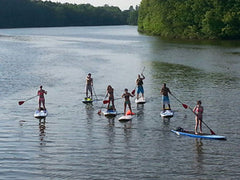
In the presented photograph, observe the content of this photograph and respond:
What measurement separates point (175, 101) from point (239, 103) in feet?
16.3

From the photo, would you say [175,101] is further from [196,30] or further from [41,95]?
[196,30]

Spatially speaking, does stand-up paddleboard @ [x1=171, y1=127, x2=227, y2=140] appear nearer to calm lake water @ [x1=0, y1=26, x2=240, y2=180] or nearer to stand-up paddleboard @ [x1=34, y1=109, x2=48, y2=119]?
calm lake water @ [x1=0, y1=26, x2=240, y2=180]

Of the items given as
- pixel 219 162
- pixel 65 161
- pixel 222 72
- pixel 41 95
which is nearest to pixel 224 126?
pixel 219 162

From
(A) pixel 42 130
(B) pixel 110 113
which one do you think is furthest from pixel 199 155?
(A) pixel 42 130

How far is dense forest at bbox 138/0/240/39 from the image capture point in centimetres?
10181

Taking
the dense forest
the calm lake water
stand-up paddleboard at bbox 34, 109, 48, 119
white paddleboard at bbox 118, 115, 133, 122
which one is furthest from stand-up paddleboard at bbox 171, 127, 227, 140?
the dense forest

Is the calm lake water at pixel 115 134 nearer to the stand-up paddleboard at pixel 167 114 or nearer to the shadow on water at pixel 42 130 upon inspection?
the shadow on water at pixel 42 130

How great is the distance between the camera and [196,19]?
109688mm

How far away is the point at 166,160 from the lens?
61.1ft

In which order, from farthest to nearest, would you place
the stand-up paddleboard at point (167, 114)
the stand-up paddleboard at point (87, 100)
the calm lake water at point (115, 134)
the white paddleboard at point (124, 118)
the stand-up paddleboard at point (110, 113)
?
the stand-up paddleboard at point (87, 100) < the stand-up paddleboard at point (110, 113) < the stand-up paddleboard at point (167, 114) < the white paddleboard at point (124, 118) < the calm lake water at point (115, 134)

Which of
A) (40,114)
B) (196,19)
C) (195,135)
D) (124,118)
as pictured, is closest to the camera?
(195,135)

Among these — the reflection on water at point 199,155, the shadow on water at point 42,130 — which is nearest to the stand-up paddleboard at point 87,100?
the shadow on water at point 42,130

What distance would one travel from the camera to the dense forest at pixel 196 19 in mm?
101812

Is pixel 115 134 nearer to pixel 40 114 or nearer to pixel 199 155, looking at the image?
pixel 199 155
